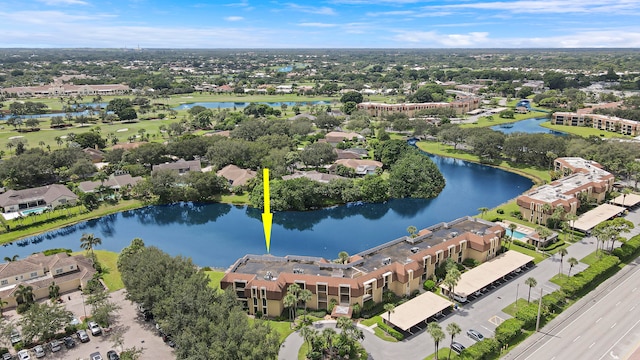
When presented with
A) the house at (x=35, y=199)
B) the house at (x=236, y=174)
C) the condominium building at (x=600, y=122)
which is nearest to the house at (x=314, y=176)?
the house at (x=236, y=174)

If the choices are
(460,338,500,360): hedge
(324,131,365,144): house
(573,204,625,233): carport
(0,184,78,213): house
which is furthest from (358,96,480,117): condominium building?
(460,338,500,360): hedge

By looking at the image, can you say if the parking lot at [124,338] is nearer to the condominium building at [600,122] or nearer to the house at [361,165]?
the house at [361,165]

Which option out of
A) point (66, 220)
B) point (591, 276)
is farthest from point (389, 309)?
point (66, 220)

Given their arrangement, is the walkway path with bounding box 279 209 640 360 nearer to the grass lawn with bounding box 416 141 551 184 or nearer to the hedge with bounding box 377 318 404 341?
the hedge with bounding box 377 318 404 341

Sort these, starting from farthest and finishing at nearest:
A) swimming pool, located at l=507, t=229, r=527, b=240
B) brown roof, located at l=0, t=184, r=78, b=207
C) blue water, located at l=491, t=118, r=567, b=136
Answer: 1. blue water, located at l=491, t=118, r=567, b=136
2. brown roof, located at l=0, t=184, r=78, b=207
3. swimming pool, located at l=507, t=229, r=527, b=240

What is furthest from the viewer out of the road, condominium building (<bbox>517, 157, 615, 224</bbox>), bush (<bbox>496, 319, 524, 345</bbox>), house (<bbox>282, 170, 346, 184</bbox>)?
house (<bbox>282, 170, 346, 184</bbox>)

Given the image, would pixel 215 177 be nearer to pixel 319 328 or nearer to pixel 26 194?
pixel 26 194

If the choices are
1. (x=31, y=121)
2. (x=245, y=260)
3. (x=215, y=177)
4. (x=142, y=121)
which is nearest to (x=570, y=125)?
(x=215, y=177)
